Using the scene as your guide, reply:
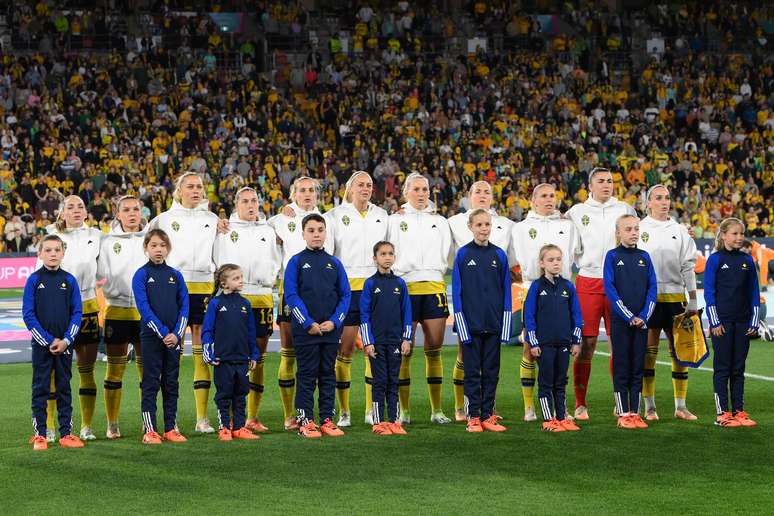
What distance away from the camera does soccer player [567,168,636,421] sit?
1002 cm

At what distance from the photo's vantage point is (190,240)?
9555mm

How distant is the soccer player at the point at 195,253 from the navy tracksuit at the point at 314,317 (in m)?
0.74

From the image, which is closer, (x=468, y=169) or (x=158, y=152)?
(x=158, y=152)

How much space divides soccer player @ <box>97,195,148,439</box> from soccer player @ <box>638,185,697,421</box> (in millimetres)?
4156

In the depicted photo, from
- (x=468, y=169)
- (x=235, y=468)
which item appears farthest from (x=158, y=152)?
(x=235, y=468)

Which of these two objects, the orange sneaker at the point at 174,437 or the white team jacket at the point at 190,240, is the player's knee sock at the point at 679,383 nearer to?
the white team jacket at the point at 190,240

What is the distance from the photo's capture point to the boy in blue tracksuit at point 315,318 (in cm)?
926

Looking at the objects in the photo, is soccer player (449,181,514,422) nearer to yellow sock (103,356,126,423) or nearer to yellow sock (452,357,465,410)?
yellow sock (452,357,465,410)

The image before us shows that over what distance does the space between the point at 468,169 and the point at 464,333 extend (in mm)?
21789

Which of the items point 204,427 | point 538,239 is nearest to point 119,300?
point 204,427

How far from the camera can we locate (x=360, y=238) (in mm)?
9875

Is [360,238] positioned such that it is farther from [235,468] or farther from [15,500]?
[15,500]

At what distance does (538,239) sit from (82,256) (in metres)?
3.69

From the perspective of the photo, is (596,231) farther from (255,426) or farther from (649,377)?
(255,426)
